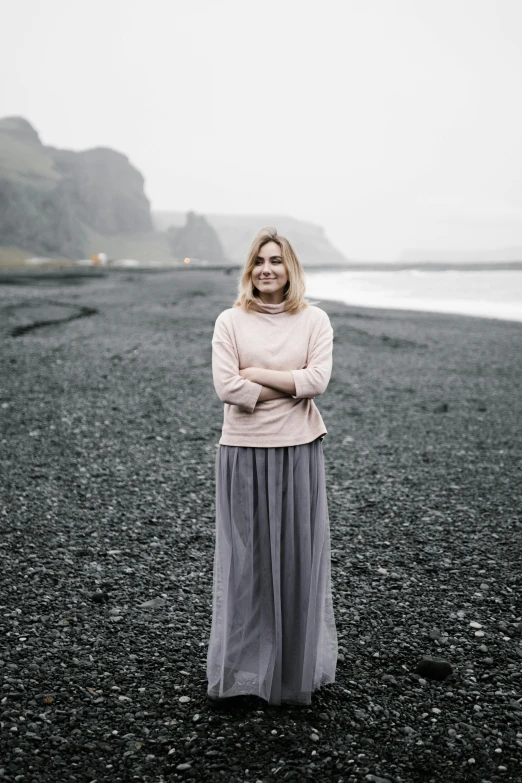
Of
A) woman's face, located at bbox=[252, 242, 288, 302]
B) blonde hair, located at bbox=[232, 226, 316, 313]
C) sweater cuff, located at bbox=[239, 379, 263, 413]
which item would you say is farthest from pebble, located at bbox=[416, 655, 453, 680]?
woman's face, located at bbox=[252, 242, 288, 302]

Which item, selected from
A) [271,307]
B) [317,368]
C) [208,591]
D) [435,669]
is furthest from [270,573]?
[208,591]

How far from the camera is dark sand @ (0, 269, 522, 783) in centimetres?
307

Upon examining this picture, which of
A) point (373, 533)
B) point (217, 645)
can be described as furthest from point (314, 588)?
point (373, 533)

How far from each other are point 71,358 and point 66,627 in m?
9.71

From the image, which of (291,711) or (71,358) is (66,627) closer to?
(291,711)

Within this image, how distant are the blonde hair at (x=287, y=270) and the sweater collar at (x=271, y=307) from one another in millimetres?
17

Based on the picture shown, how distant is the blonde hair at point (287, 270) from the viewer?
3.14 meters

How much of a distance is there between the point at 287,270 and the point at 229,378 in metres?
0.58

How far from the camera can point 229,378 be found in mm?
3129

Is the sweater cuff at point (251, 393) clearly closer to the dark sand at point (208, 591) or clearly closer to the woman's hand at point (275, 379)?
the woman's hand at point (275, 379)

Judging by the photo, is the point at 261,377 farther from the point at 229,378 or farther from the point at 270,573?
the point at 270,573

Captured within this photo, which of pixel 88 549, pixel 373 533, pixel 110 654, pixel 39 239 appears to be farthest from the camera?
pixel 39 239

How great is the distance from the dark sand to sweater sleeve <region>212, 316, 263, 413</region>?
157 cm

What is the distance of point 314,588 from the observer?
3305mm
